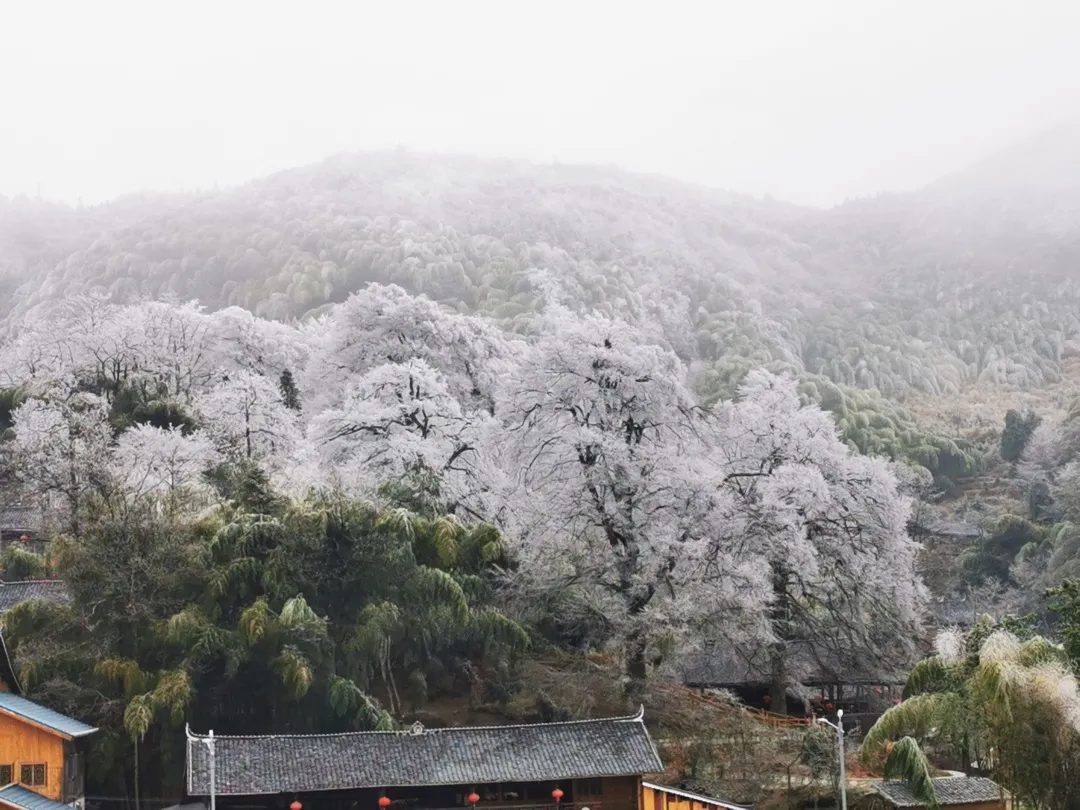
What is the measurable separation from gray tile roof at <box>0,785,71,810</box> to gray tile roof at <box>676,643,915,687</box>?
23718 mm

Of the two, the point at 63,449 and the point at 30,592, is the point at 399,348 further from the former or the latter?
the point at 30,592

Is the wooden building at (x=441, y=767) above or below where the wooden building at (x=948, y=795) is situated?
above

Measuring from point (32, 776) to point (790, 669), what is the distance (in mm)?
28310

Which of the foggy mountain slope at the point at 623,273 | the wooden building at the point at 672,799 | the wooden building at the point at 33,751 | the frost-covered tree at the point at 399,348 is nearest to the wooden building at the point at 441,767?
the wooden building at the point at 672,799

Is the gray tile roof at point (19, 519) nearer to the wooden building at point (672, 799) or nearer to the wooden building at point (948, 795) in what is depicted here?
the wooden building at point (672, 799)

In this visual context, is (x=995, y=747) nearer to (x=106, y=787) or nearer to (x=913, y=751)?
(x=913, y=751)

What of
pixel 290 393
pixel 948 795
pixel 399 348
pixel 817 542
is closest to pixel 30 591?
pixel 399 348

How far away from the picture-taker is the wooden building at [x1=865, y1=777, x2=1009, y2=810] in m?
36.2

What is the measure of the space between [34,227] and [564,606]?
156455 mm


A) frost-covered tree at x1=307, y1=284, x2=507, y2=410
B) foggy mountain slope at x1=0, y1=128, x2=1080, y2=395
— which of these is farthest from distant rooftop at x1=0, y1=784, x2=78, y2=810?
foggy mountain slope at x1=0, y1=128, x2=1080, y2=395

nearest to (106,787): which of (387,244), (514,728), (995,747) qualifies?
(514,728)

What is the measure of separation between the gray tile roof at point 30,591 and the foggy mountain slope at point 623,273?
85056 millimetres

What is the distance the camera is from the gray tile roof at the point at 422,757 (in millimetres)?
35844

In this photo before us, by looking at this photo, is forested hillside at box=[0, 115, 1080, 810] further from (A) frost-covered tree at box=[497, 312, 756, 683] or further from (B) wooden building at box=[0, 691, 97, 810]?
(B) wooden building at box=[0, 691, 97, 810]
